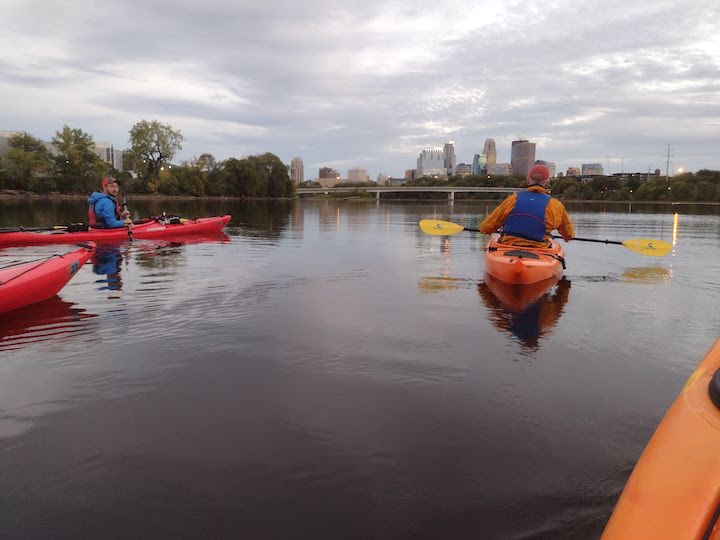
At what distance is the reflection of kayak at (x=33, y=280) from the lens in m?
7.16

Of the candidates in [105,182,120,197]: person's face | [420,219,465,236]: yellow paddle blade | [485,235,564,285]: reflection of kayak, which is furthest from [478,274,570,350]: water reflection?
[105,182,120,197]: person's face

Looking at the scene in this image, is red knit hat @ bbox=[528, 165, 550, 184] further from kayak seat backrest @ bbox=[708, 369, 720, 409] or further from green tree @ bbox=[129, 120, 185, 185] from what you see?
green tree @ bbox=[129, 120, 185, 185]

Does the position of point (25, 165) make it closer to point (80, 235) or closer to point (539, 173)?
point (80, 235)

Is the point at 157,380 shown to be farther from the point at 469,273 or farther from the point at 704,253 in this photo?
the point at 704,253

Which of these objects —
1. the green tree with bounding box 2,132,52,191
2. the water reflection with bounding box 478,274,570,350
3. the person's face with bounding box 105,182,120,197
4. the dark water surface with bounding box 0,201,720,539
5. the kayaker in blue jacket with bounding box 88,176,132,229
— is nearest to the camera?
the dark water surface with bounding box 0,201,720,539

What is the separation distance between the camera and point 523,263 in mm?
9328

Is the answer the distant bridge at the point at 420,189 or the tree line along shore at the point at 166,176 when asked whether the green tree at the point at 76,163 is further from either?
the distant bridge at the point at 420,189

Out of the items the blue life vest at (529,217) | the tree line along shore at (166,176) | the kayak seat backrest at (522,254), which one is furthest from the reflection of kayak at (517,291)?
the tree line along shore at (166,176)

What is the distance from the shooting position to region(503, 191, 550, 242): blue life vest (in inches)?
390

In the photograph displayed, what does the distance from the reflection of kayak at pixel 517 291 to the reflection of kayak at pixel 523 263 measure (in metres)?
0.16

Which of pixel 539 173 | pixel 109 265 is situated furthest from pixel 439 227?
pixel 109 265

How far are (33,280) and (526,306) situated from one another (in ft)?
27.9

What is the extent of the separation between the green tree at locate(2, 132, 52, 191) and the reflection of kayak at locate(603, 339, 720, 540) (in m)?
88.4

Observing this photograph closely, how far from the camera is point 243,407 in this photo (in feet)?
14.5
